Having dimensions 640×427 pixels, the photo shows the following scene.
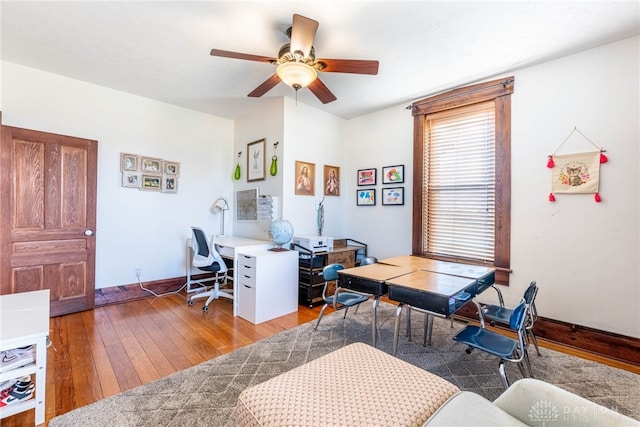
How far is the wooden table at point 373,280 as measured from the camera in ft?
7.03

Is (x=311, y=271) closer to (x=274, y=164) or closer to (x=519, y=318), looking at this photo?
(x=274, y=164)

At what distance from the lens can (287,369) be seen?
214cm

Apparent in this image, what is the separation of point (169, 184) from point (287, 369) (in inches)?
124

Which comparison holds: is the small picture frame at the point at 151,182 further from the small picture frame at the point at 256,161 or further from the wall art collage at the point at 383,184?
the wall art collage at the point at 383,184

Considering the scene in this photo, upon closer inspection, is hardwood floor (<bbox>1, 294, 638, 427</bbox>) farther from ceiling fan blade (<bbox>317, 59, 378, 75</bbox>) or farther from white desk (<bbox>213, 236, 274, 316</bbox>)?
ceiling fan blade (<bbox>317, 59, 378, 75</bbox>)

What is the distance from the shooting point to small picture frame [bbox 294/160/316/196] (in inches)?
155

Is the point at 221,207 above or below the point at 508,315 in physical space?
above

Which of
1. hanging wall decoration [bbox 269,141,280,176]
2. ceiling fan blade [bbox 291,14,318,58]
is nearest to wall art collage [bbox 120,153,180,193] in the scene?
hanging wall decoration [bbox 269,141,280,176]

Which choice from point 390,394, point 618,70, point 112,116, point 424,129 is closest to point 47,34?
point 112,116

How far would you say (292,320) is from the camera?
310 centimetres

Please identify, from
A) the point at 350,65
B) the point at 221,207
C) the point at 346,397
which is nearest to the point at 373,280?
the point at 346,397

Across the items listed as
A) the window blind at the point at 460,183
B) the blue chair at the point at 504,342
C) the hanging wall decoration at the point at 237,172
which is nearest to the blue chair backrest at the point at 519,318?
the blue chair at the point at 504,342

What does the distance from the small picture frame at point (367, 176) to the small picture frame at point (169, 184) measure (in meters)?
2.74

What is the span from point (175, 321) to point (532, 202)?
3920 millimetres
